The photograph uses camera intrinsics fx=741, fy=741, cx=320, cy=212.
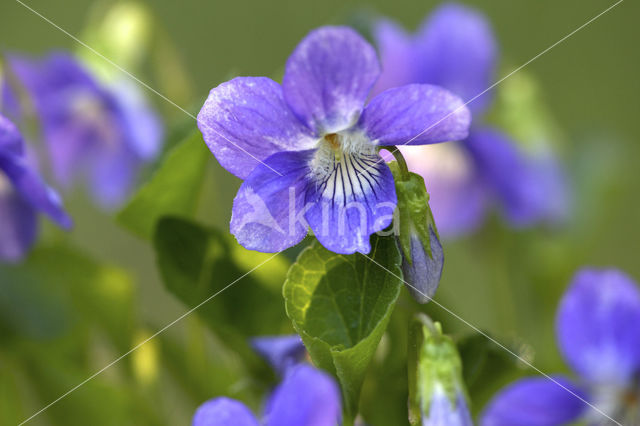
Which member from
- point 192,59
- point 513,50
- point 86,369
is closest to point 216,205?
point 86,369

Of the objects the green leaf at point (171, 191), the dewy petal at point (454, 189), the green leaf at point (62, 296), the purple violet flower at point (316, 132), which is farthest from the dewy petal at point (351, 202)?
the dewy petal at point (454, 189)

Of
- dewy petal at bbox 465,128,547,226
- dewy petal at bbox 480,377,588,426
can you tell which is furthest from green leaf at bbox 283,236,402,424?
dewy petal at bbox 465,128,547,226

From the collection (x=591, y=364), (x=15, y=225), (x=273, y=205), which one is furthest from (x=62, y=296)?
(x=591, y=364)

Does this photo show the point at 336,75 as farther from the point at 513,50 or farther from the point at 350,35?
the point at 513,50

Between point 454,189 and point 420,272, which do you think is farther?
point 454,189

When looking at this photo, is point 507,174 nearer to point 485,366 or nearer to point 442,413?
point 485,366
